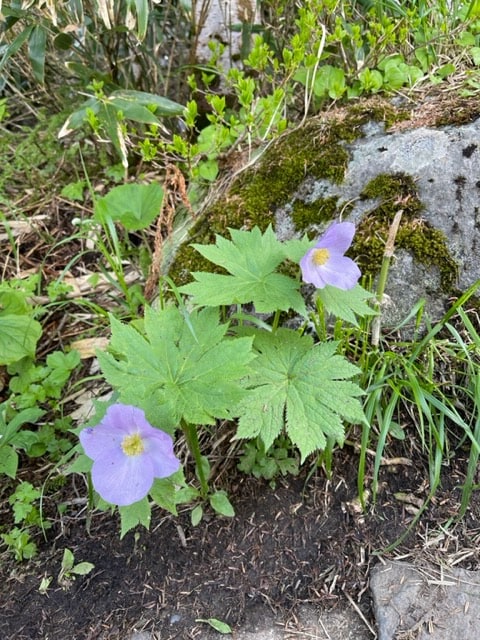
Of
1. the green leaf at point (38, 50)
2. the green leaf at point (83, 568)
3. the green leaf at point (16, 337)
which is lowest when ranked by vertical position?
the green leaf at point (83, 568)

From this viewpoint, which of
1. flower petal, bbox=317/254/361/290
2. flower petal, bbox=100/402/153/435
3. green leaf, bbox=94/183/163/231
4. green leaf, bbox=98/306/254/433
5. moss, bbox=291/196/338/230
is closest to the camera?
flower petal, bbox=100/402/153/435

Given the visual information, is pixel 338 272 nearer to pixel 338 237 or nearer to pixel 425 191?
pixel 338 237

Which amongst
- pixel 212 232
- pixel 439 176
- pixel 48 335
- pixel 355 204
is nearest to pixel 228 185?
pixel 212 232

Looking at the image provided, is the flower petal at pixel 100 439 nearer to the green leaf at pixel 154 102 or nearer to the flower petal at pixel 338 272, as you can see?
the flower petal at pixel 338 272

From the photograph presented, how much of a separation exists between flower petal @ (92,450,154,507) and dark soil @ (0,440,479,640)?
51 cm

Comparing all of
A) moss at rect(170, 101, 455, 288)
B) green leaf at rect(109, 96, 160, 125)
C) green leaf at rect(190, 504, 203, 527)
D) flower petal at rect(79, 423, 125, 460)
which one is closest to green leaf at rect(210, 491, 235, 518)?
green leaf at rect(190, 504, 203, 527)

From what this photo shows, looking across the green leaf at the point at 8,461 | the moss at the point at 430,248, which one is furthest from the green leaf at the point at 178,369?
the moss at the point at 430,248

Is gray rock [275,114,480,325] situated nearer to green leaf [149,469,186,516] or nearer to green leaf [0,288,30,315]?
green leaf [149,469,186,516]

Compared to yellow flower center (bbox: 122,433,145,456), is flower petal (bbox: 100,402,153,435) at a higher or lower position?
higher

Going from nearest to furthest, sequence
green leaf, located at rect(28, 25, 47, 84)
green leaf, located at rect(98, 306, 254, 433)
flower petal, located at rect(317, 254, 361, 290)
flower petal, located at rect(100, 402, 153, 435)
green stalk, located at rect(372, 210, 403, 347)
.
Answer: flower petal, located at rect(100, 402, 153, 435)
green leaf, located at rect(98, 306, 254, 433)
flower petal, located at rect(317, 254, 361, 290)
green stalk, located at rect(372, 210, 403, 347)
green leaf, located at rect(28, 25, 47, 84)

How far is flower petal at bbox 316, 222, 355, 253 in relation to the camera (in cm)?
134

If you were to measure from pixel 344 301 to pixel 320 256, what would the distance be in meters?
0.14

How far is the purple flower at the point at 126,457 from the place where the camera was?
118 cm

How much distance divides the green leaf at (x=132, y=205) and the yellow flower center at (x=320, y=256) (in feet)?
3.32
